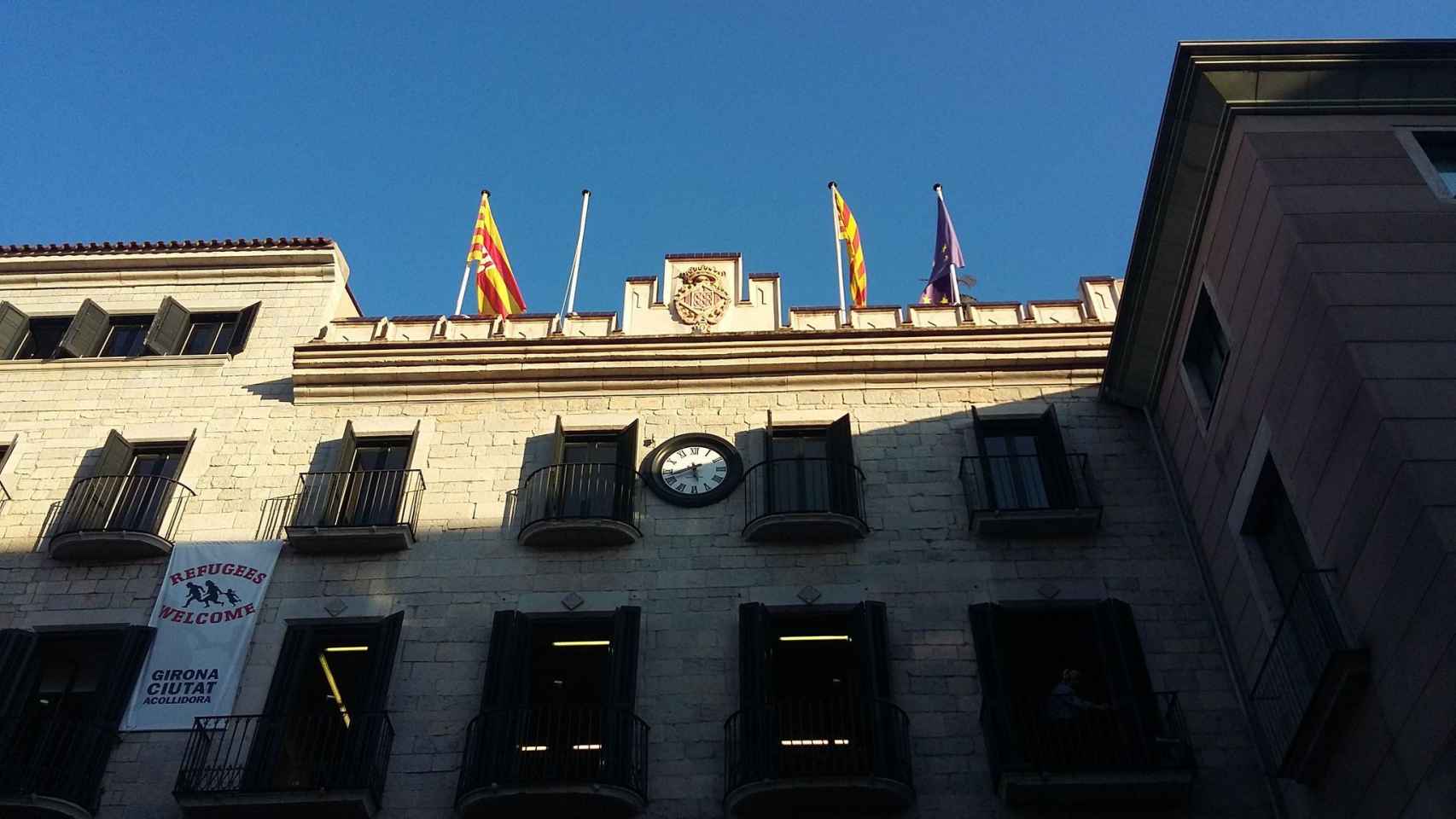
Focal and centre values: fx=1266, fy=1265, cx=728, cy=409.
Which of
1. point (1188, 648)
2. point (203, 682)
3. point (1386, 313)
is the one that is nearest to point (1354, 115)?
point (1386, 313)

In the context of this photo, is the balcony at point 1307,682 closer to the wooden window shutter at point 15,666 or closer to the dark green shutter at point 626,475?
the dark green shutter at point 626,475

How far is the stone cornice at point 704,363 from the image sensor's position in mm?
20984

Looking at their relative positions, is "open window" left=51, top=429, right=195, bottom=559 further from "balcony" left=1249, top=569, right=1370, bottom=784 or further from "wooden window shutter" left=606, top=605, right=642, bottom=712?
"balcony" left=1249, top=569, right=1370, bottom=784

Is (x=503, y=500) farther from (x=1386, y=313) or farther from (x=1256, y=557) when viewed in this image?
(x=1386, y=313)

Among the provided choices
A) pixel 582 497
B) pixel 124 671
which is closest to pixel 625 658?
pixel 582 497

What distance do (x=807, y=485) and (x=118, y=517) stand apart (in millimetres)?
10400

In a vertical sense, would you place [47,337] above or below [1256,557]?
above

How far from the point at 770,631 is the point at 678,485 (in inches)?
125

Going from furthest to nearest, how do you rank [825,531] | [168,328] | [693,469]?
[168,328] < [693,469] < [825,531]

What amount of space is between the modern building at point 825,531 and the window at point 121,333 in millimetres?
141

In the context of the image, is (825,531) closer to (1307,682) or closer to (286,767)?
(1307,682)

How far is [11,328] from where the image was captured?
22938 mm

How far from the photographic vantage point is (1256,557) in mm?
16109

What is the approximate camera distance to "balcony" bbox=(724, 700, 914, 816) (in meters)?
14.8
